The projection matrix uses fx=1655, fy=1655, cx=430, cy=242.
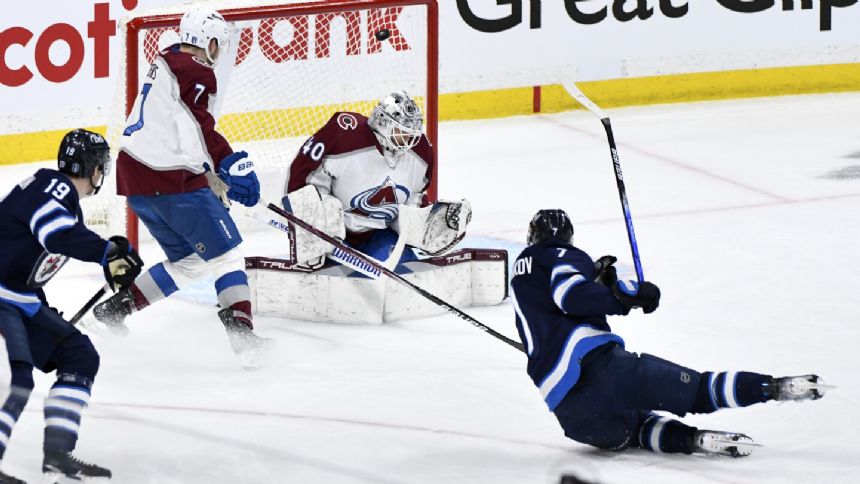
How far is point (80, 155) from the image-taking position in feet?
12.4

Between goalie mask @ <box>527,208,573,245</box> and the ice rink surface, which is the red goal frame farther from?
goalie mask @ <box>527,208,573,245</box>

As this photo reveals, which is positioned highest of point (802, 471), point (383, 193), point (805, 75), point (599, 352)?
point (805, 75)

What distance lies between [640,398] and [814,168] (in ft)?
12.9

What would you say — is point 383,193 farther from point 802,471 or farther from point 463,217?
point 802,471

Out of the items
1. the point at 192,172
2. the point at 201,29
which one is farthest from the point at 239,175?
the point at 201,29

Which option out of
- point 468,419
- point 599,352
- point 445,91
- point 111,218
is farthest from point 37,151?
point 599,352

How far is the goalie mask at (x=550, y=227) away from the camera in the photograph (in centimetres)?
395

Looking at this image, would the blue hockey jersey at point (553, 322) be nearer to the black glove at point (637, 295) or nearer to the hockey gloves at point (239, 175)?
the black glove at point (637, 295)

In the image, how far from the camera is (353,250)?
5.14m

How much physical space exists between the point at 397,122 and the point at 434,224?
16.4 inches

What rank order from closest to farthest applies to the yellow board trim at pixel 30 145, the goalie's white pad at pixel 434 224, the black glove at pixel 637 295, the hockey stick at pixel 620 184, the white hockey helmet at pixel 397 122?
the black glove at pixel 637 295 < the hockey stick at pixel 620 184 < the white hockey helmet at pixel 397 122 < the goalie's white pad at pixel 434 224 < the yellow board trim at pixel 30 145

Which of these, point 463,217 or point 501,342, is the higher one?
point 463,217

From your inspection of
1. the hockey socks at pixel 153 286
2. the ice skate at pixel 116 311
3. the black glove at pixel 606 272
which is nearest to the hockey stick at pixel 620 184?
the black glove at pixel 606 272

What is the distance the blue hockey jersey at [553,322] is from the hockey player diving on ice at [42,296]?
3.10 ft
